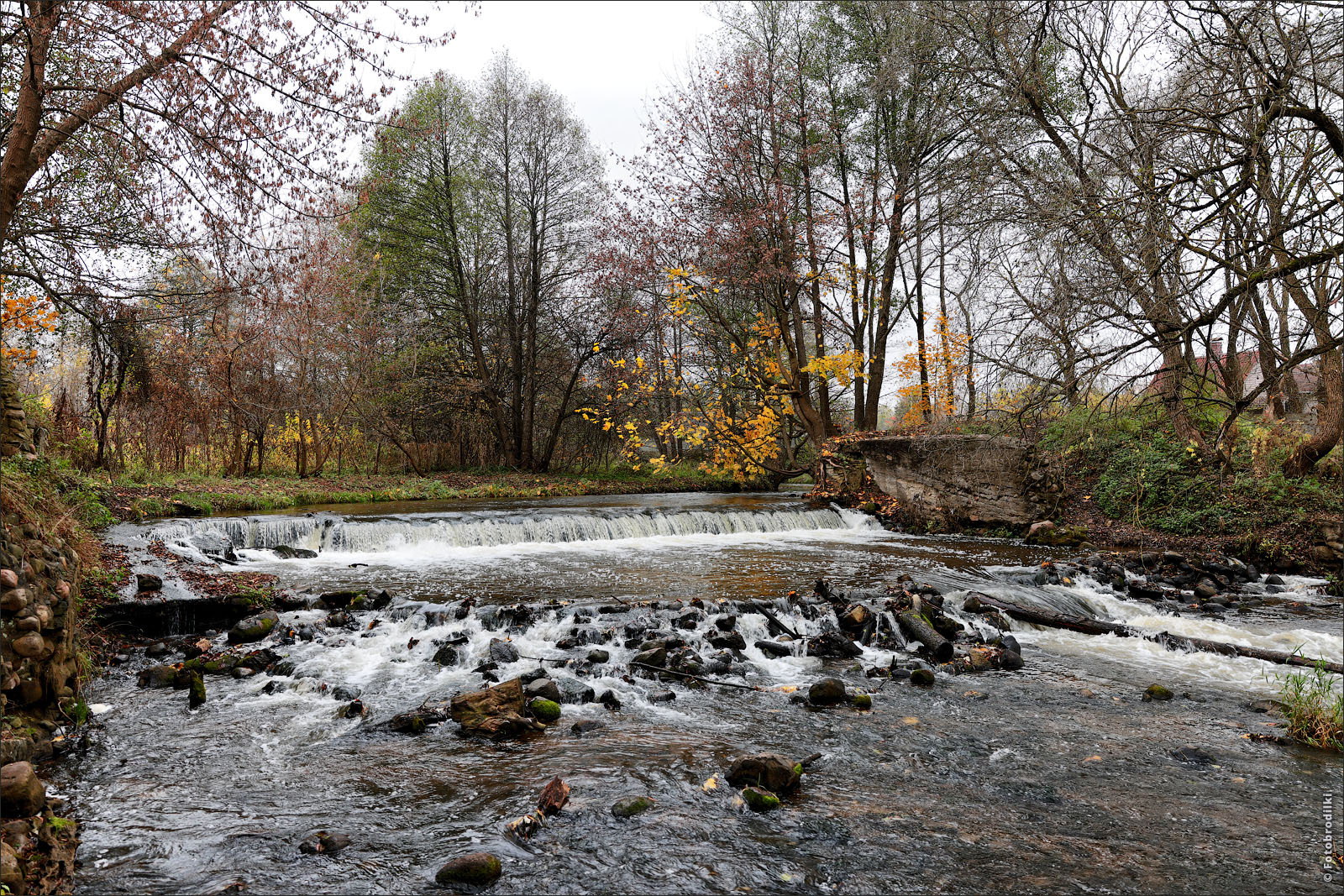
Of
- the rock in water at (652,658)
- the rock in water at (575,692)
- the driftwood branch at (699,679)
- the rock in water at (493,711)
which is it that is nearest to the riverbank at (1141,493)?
the driftwood branch at (699,679)

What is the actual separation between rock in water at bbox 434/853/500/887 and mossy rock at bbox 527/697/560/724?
1.67 m

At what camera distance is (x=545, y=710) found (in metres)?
4.49

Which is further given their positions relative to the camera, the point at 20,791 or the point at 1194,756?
the point at 1194,756

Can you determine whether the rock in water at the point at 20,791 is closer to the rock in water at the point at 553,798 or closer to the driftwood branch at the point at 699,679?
the rock in water at the point at 553,798

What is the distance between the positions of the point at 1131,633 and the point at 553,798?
6.00 m

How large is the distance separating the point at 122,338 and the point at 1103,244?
38.4 feet

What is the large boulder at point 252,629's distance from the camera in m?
6.03

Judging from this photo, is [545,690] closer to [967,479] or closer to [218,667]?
[218,667]

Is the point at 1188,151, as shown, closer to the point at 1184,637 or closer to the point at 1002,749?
the point at 1184,637

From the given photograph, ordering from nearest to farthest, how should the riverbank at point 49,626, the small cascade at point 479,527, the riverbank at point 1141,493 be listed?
the riverbank at point 49,626
the riverbank at point 1141,493
the small cascade at point 479,527

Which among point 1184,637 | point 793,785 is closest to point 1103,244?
point 1184,637

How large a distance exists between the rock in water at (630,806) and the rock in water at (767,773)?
510 mm

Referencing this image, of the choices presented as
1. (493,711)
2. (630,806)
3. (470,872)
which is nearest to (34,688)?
(493,711)

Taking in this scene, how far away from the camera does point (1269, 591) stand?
26.7ft
